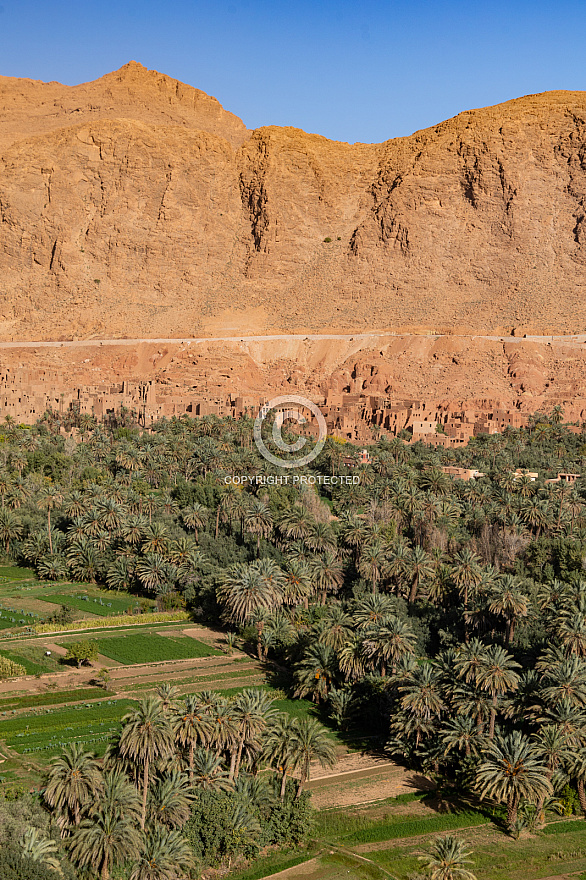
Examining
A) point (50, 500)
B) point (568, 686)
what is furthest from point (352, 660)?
point (50, 500)

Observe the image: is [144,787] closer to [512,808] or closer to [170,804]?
[170,804]

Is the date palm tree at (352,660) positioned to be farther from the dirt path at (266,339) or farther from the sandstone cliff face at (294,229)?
the sandstone cliff face at (294,229)

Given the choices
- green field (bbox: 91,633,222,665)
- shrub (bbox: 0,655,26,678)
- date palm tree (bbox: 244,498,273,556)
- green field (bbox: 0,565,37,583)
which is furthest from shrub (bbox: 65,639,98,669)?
date palm tree (bbox: 244,498,273,556)

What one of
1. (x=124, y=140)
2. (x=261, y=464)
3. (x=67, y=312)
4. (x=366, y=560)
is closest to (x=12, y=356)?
(x=67, y=312)

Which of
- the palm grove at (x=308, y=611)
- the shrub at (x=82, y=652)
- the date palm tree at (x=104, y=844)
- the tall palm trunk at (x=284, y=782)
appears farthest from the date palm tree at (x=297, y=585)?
the date palm tree at (x=104, y=844)

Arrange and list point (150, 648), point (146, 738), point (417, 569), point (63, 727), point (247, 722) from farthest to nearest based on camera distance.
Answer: point (417, 569)
point (150, 648)
point (63, 727)
point (247, 722)
point (146, 738)

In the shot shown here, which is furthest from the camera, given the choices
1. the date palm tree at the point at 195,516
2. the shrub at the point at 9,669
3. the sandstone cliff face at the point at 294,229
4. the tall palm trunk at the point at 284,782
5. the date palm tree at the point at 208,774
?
the sandstone cliff face at the point at 294,229

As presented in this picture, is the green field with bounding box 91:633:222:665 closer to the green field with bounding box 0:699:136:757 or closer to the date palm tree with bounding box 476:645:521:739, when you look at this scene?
the green field with bounding box 0:699:136:757
